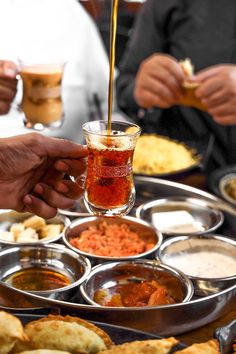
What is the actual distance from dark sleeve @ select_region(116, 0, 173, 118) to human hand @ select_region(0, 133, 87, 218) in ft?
6.50

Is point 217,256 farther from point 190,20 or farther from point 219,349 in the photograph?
point 190,20

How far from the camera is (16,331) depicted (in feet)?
3.64

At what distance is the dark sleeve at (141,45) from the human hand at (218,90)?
99 centimetres

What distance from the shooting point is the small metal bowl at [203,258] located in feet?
5.83

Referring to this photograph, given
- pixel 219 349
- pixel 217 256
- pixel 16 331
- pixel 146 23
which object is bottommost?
pixel 217 256

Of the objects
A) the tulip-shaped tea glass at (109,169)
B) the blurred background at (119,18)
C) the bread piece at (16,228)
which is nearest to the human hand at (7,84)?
the bread piece at (16,228)

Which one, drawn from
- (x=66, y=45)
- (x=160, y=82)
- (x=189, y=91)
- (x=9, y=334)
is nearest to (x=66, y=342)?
(x=9, y=334)

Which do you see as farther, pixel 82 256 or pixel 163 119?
pixel 163 119

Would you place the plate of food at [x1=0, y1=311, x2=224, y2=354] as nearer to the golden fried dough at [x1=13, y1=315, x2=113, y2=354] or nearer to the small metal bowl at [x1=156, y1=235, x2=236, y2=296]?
the golden fried dough at [x1=13, y1=315, x2=113, y2=354]

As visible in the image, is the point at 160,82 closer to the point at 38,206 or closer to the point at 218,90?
the point at 218,90

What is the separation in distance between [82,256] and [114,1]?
880 mm

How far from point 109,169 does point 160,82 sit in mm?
1748

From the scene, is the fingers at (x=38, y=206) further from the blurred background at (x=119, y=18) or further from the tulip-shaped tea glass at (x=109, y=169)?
the blurred background at (x=119, y=18)

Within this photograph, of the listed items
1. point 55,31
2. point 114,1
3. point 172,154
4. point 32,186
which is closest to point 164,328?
point 32,186
